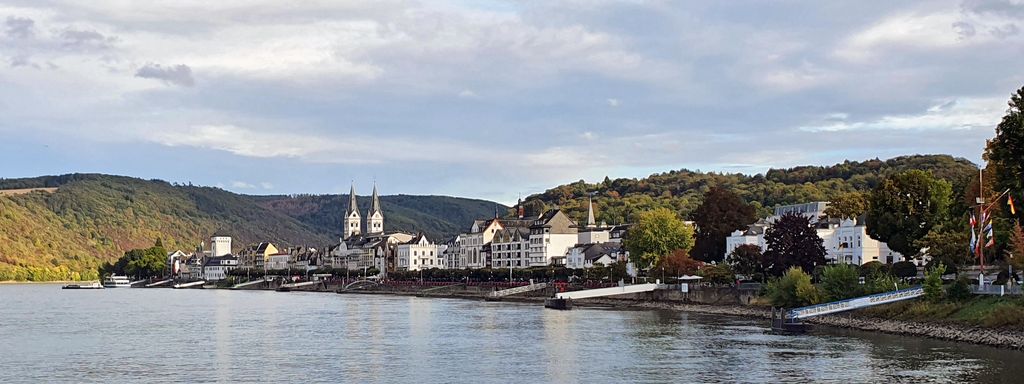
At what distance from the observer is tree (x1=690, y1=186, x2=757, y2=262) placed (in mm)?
117625

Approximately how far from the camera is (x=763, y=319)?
262ft

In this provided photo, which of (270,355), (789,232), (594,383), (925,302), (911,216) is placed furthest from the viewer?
(789,232)

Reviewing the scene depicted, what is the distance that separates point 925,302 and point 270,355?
36363 millimetres

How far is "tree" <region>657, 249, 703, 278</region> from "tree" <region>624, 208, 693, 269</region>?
8.76 m

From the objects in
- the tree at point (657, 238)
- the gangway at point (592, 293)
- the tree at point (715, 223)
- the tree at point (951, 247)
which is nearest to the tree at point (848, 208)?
the tree at point (715, 223)

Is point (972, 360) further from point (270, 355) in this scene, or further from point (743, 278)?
point (743, 278)

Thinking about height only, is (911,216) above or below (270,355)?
above

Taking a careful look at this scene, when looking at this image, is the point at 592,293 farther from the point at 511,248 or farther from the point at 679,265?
the point at 511,248

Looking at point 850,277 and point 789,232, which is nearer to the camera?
point 850,277

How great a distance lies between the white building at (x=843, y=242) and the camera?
110188 millimetres

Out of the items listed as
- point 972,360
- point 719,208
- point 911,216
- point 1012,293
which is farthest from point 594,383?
point 719,208

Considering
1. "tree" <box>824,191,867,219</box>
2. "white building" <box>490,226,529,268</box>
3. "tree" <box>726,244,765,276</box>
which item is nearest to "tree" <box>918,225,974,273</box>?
"tree" <box>726,244,765,276</box>

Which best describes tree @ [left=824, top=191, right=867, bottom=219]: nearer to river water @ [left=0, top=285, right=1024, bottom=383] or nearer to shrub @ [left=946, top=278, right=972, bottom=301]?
river water @ [left=0, top=285, right=1024, bottom=383]

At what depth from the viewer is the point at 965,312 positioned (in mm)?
60594
